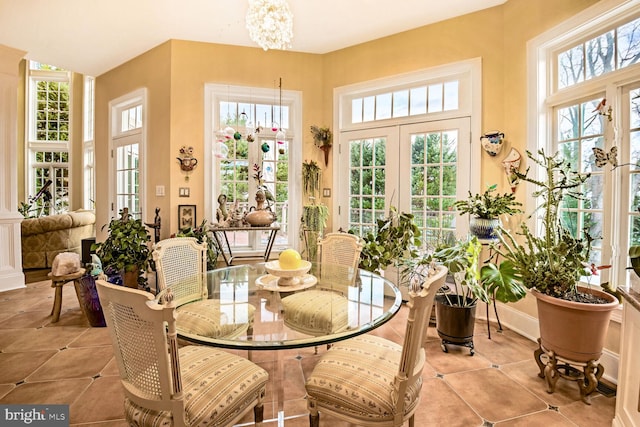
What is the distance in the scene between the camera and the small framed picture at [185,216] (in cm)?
404

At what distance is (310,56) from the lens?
4.33 meters

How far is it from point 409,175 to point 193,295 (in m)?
2.64

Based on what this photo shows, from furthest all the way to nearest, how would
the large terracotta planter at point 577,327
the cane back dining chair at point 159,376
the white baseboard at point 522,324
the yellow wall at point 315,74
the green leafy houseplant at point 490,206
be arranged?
the yellow wall at point 315,74 < the green leafy houseplant at point 490,206 < the white baseboard at point 522,324 < the large terracotta planter at point 577,327 < the cane back dining chair at point 159,376

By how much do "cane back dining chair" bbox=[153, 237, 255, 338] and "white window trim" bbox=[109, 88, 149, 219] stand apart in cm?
226

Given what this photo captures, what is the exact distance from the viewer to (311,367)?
8.07ft

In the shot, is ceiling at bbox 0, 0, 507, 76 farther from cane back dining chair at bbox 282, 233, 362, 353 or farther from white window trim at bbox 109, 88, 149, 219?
cane back dining chair at bbox 282, 233, 362, 353

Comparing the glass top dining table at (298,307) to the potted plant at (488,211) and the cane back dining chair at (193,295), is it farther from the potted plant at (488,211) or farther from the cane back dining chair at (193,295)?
the potted plant at (488,211)

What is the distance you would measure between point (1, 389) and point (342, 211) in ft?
10.9

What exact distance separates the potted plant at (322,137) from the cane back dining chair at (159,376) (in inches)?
128

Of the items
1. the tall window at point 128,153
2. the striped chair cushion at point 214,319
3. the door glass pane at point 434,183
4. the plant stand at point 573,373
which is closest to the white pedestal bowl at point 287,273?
the striped chair cushion at point 214,319

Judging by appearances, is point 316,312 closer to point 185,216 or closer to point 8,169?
point 185,216

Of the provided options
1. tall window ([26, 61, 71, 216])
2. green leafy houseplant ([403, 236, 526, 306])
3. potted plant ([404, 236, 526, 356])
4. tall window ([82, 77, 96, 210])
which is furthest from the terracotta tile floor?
tall window ([26, 61, 71, 216])

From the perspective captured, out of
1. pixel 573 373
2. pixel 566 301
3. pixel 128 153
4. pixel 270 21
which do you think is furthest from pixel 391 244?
pixel 128 153

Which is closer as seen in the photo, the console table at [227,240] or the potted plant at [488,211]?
the potted plant at [488,211]
